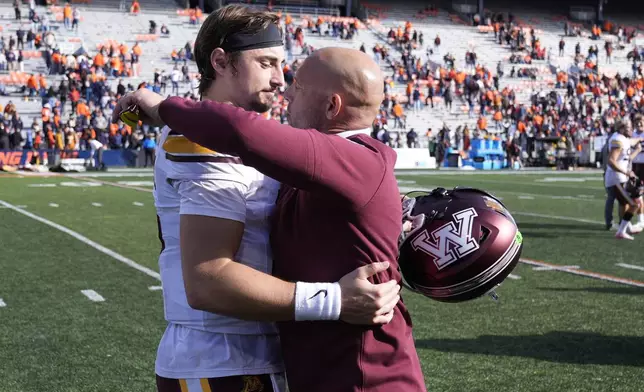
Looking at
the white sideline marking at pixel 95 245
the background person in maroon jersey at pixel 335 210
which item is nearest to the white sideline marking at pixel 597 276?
the white sideline marking at pixel 95 245

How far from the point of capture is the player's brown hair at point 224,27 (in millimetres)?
2150

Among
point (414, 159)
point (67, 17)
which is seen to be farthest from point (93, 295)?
point (67, 17)

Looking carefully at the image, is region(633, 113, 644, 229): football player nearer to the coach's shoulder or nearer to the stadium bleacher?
the coach's shoulder

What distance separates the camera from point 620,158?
36.9ft

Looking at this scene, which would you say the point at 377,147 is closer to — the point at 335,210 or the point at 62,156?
the point at 335,210

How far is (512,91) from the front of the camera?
4128cm

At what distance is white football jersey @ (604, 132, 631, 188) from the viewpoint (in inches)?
438

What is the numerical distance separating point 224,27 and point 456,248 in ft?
2.73

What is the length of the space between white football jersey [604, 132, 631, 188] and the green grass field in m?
0.78

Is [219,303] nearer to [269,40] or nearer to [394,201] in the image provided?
[394,201]

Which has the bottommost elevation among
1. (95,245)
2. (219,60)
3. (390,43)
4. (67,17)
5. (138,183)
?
(138,183)

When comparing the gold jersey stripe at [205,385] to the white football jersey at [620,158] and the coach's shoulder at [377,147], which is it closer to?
the coach's shoulder at [377,147]

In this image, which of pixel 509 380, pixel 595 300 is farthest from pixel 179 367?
pixel 595 300

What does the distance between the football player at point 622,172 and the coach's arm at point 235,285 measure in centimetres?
977
